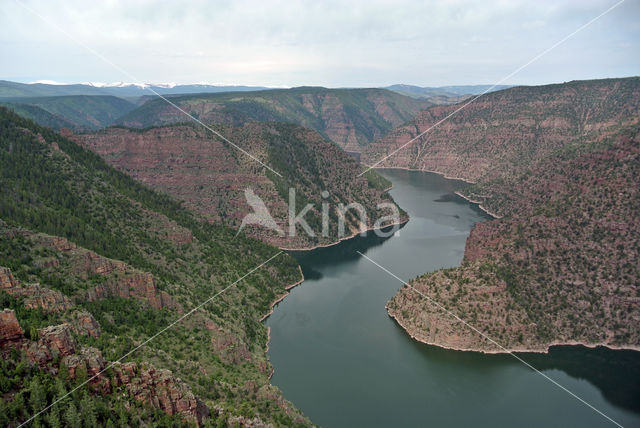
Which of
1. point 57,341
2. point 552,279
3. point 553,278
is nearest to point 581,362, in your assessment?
point 552,279

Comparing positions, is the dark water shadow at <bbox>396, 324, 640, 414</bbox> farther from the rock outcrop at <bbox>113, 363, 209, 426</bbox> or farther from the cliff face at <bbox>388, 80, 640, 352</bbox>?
the rock outcrop at <bbox>113, 363, 209, 426</bbox>

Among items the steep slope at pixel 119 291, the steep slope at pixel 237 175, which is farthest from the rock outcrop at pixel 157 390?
the steep slope at pixel 237 175

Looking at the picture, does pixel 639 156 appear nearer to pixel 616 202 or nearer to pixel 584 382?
pixel 616 202

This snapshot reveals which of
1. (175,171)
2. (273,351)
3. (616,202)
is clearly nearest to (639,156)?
(616,202)

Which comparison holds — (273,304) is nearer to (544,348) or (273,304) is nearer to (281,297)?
(281,297)

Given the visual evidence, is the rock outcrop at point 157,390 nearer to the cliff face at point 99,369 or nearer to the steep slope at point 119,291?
the cliff face at point 99,369

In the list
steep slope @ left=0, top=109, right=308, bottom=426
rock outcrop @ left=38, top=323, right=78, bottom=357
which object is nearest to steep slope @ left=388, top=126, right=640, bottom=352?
steep slope @ left=0, top=109, right=308, bottom=426
